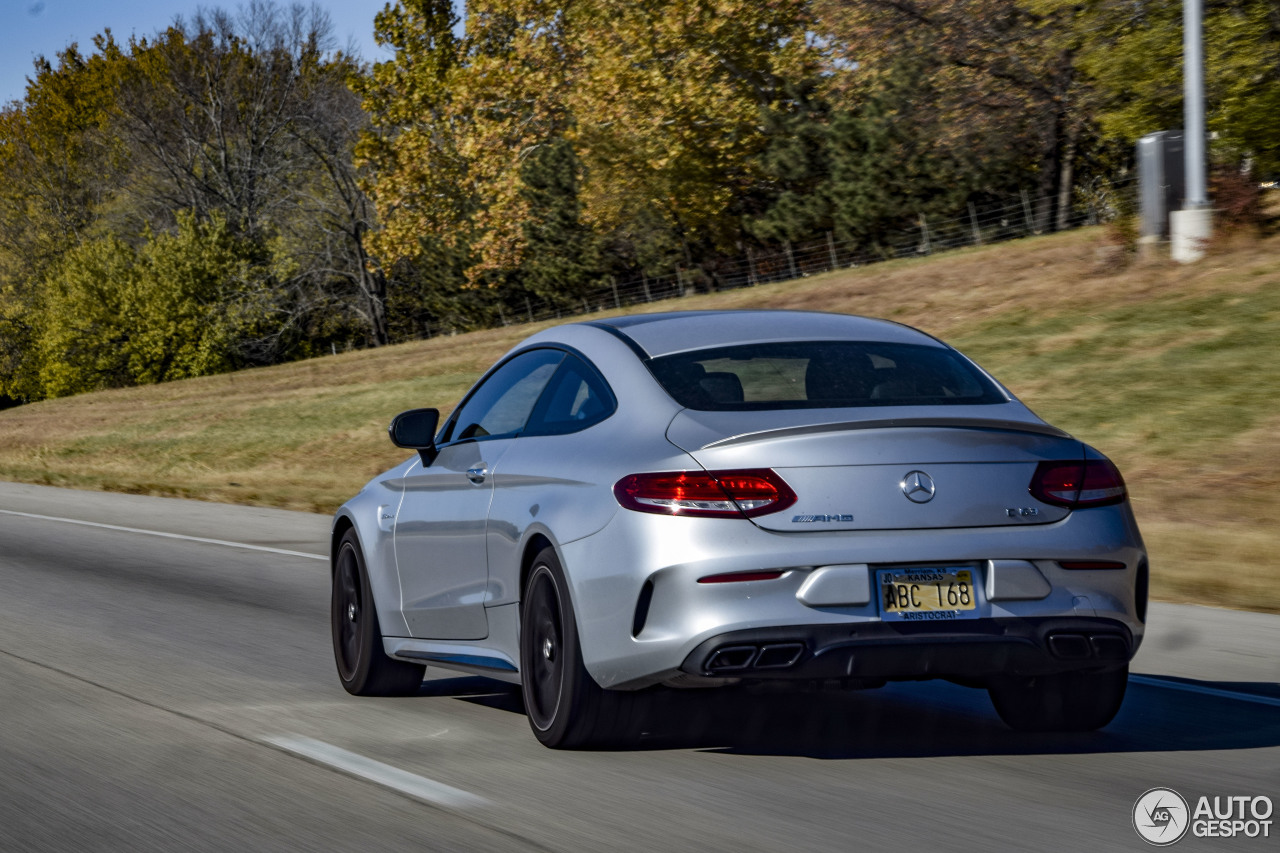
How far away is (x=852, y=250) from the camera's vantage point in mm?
48938

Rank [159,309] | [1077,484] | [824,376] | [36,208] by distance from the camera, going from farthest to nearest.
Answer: [36,208] → [159,309] → [824,376] → [1077,484]

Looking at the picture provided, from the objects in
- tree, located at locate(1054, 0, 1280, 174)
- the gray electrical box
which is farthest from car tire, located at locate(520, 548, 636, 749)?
tree, located at locate(1054, 0, 1280, 174)

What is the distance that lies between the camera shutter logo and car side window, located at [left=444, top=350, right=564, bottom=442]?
2.71m

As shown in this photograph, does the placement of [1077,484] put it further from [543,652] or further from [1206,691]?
[1206,691]

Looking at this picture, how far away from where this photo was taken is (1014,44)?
115ft

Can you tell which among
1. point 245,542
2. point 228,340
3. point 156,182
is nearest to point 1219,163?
point 245,542

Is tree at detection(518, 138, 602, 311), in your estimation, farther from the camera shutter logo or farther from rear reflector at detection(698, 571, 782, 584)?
the camera shutter logo

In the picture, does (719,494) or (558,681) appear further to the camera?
(558,681)

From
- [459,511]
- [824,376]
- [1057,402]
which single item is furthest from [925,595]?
[1057,402]

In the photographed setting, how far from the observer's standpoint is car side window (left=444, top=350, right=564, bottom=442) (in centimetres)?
677

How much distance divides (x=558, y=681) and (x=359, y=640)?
2.05m

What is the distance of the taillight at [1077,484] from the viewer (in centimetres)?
546

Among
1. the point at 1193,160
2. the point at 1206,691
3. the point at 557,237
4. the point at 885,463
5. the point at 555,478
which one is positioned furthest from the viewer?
the point at 557,237

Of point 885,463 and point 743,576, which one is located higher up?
point 885,463
